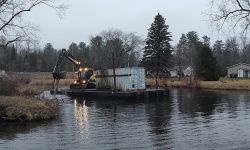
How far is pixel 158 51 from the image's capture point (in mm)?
75000

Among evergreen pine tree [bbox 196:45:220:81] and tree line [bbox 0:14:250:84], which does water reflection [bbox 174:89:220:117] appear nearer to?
tree line [bbox 0:14:250:84]

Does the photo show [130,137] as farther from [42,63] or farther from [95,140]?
[42,63]

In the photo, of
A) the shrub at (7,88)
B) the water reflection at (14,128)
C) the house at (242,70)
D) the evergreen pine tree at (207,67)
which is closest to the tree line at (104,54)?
the house at (242,70)

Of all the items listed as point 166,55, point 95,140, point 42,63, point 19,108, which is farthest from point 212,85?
point 42,63

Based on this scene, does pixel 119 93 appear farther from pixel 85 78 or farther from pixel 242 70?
pixel 242 70

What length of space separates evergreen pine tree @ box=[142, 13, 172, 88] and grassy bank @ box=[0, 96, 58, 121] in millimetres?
47880

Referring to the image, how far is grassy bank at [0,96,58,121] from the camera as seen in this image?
26.2 metres

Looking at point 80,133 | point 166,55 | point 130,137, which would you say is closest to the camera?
point 130,137

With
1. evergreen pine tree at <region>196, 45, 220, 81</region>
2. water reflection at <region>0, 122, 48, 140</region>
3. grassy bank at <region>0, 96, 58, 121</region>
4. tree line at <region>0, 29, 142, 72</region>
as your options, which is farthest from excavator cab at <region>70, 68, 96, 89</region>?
tree line at <region>0, 29, 142, 72</region>

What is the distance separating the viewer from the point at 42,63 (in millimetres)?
130250

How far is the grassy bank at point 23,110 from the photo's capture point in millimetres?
26234

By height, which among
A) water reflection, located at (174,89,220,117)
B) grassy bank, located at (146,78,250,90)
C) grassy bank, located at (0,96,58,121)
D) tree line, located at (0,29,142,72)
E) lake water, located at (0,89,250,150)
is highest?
tree line, located at (0,29,142,72)

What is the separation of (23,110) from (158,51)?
50.4 meters

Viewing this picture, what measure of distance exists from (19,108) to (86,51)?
365 ft
